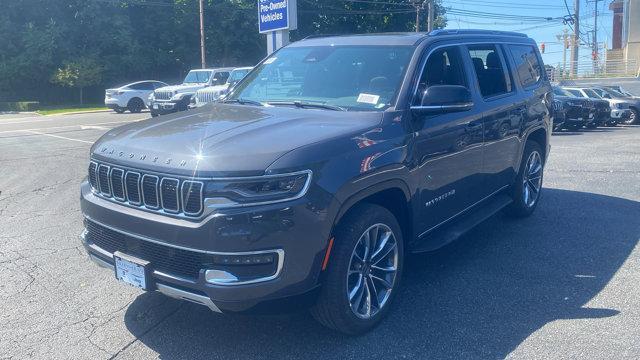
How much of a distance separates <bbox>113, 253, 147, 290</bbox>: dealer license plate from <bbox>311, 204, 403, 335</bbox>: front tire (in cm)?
106

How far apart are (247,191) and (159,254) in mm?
703

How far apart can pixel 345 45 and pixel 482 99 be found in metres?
1.35

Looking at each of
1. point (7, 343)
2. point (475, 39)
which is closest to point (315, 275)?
point (7, 343)

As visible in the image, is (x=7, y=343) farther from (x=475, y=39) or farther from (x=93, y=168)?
(x=475, y=39)

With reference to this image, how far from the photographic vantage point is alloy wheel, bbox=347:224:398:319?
3979 mm

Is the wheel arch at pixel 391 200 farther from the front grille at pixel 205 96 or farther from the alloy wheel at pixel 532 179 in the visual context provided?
the front grille at pixel 205 96

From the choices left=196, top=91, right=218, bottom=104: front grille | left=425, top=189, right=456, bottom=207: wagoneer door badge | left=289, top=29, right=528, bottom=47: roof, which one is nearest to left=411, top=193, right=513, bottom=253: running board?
left=425, top=189, right=456, bottom=207: wagoneer door badge

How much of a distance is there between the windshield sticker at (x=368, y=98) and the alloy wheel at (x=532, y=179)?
289cm

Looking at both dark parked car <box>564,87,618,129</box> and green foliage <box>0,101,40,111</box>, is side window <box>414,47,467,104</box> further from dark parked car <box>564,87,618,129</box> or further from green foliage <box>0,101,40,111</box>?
green foliage <box>0,101,40,111</box>

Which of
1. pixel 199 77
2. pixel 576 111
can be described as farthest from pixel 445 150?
pixel 199 77

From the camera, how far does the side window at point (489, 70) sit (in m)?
5.60

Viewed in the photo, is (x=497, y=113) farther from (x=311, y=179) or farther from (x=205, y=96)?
(x=205, y=96)

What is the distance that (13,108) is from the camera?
33750 millimetres

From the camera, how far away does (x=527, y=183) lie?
6883 mm
